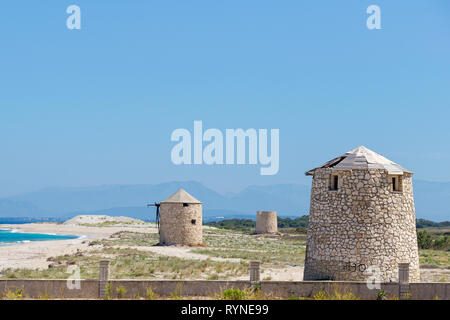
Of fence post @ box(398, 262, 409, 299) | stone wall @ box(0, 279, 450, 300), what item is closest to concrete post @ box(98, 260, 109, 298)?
stone wall @ box(0, 279, 450, 300)

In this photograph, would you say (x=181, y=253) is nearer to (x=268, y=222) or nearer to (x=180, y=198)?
(x=180, y=198)

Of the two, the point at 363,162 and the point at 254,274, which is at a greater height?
the point at 363,162

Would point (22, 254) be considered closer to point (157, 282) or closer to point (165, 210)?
point (165, 210)

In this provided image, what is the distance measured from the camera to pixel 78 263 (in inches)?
938

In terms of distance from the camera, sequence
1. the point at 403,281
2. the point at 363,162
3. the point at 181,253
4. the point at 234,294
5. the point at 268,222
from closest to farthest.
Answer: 1. the point at 234,294
2. the point at 403,281
3. the point at 363,162
4. the point at 181,253
5. the point at 268,222

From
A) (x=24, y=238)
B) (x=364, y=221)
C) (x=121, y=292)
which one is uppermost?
(x=364, y=221)

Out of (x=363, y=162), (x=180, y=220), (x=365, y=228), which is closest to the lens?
(x=365, y=228)

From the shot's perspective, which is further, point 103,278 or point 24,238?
point 24,238

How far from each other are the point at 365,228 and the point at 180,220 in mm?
19358

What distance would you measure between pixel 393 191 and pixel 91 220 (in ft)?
269

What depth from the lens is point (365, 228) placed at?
47.1ft

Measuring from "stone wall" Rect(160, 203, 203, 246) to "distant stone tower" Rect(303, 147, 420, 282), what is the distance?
58.7 ft

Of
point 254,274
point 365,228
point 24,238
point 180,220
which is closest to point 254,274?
point 254,274

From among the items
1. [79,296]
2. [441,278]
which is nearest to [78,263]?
[79,296]
